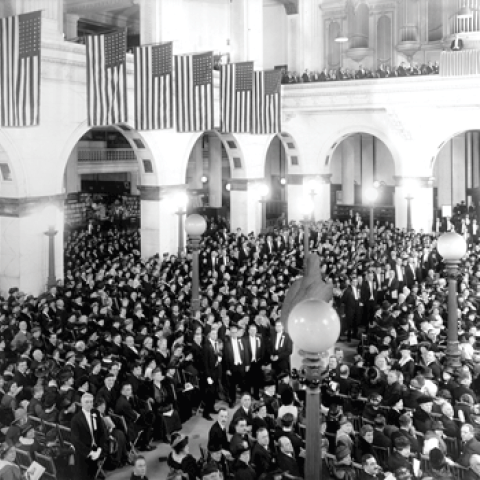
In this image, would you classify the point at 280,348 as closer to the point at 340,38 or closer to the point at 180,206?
the point at 180,206

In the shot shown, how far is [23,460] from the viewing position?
Answer: 9.32 metres

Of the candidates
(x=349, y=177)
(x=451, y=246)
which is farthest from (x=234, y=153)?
(x=451, y=246)

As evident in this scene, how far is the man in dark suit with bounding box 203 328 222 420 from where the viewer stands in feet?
42.8

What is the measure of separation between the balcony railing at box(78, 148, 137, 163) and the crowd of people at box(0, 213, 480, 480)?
13765mm

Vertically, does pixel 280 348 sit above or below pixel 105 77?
below

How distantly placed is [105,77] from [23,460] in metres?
12.0

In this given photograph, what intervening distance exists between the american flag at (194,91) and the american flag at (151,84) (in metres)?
0.86

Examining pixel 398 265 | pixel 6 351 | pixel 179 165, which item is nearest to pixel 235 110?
pixel 179 165

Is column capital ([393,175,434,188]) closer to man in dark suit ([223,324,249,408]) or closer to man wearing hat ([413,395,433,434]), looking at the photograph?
man in dark suit ([223,324,249,408])

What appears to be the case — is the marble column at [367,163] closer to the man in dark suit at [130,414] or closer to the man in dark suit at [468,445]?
the man in dark suit at [130,414]

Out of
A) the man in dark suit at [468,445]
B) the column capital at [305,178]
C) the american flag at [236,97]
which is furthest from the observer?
the column capital at [305,178]

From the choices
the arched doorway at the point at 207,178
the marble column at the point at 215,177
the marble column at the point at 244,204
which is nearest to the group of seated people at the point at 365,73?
the marble column at the point at 244,204

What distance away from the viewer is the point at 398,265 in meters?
20.4

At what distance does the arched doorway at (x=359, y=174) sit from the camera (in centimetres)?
3616
